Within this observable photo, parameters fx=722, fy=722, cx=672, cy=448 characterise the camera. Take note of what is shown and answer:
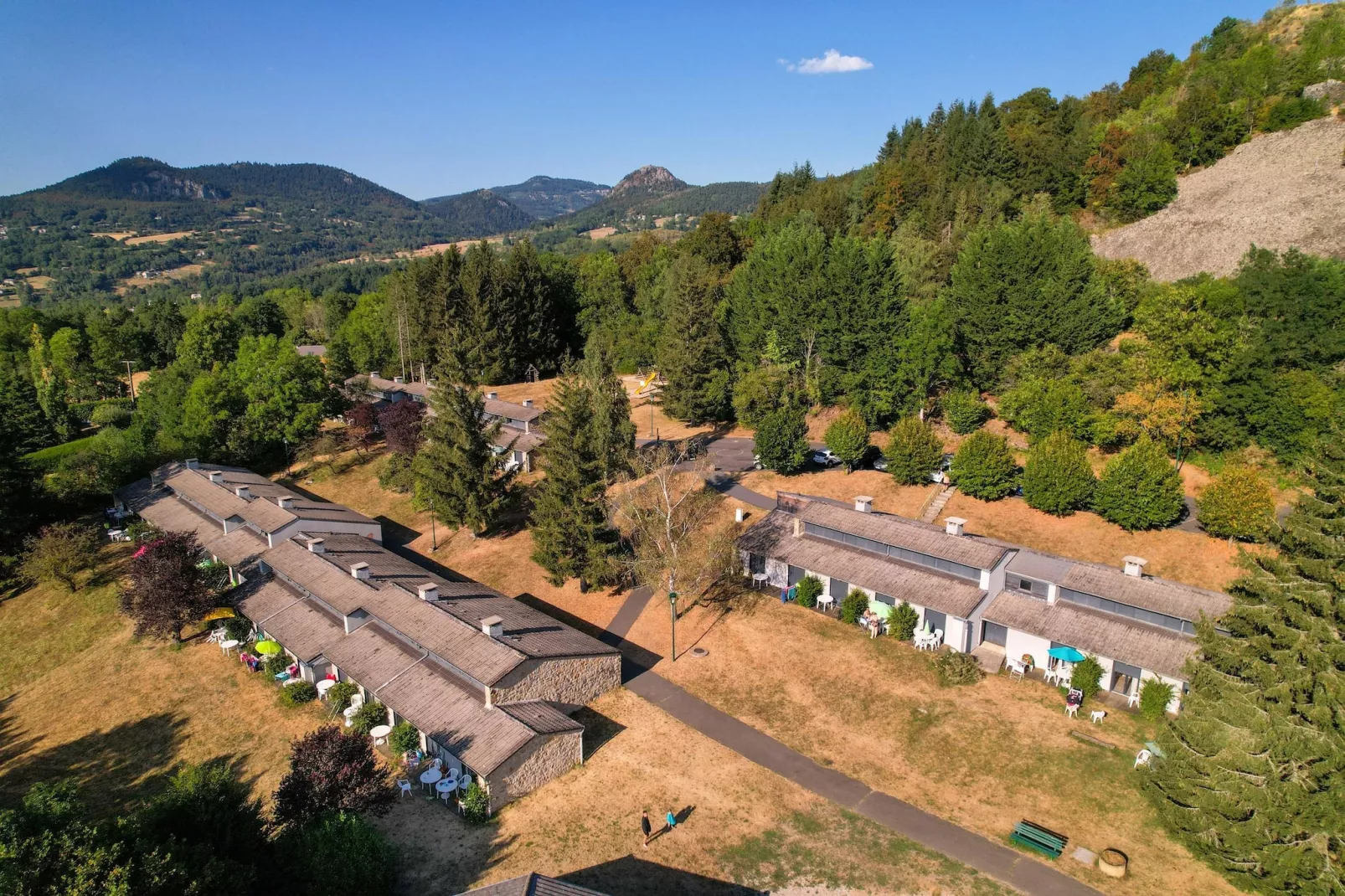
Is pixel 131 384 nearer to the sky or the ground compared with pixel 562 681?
nearer to the sky

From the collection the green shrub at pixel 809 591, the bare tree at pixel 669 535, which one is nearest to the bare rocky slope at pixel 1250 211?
the green shrub at pixel 809 591

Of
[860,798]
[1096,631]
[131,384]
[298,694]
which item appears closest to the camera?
[860,798]

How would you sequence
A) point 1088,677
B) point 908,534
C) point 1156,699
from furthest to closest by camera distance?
point 908,534 → point 1088,677 → point 1156,699

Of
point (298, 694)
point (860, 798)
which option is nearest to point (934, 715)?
point (860, 798)

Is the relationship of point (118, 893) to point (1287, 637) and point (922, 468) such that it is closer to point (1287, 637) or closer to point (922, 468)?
point (1287, 637)

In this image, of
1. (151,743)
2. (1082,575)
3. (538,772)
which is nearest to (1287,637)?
(1082,575)

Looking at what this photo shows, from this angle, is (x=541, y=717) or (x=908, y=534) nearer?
(x=541, y=717)

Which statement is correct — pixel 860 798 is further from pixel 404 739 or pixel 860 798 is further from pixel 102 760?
pixel 102 760

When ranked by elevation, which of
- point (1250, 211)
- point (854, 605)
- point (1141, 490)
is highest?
point (1250, 211)
